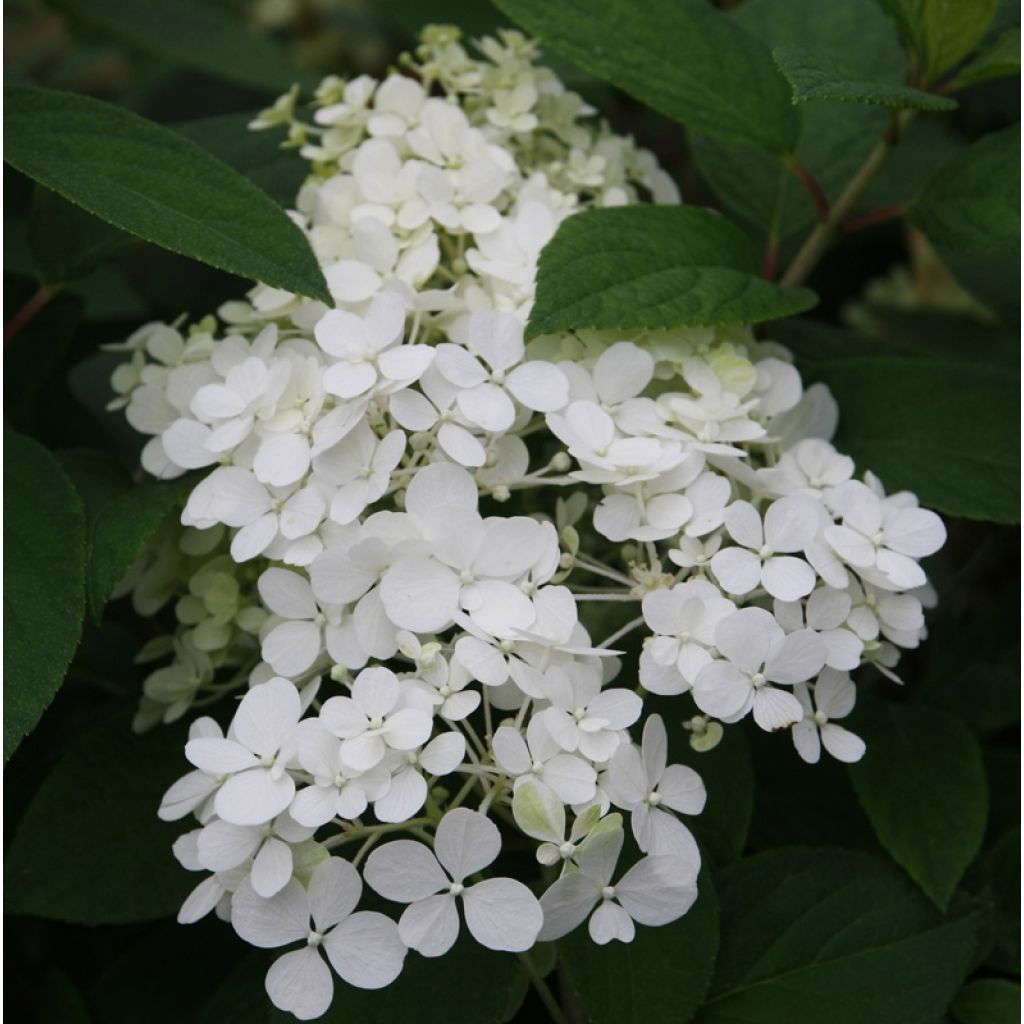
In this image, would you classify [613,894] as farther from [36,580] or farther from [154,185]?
[154,185]

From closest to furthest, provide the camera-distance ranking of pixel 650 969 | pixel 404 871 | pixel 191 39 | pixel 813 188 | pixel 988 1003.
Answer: pixel 404 871 < pixel 650 969 < pixel 988 1003 < pixel 813 188 < pixel 191 39

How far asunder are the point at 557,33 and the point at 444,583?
40cm

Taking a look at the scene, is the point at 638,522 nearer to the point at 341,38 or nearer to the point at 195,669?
the point at 195,669

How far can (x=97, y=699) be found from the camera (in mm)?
1038

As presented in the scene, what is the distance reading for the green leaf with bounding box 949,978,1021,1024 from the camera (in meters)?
0.78

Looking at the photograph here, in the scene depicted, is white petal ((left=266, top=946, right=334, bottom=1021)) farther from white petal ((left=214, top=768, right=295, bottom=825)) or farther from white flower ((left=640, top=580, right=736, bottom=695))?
white flower ((left=640, top=580, right=736, bottom=695))

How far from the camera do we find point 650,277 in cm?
76

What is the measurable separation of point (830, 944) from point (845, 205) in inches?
19.6

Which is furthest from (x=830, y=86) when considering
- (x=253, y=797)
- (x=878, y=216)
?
(x=253, y=797)

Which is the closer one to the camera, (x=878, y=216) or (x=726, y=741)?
(x=726, y=741)

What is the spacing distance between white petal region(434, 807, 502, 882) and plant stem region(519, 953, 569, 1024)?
0.11 meters

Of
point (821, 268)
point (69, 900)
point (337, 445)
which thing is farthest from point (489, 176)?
point (821, 268)

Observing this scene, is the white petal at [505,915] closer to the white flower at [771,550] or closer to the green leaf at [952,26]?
the white flower at [771,550]

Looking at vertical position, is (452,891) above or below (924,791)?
above
